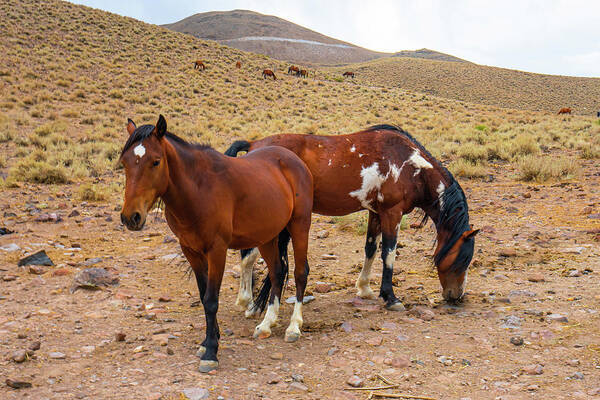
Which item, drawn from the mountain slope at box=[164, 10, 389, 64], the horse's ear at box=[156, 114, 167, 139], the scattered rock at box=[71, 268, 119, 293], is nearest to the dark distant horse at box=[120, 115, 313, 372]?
the horse's ear at box=[156, 114, 167, 139]

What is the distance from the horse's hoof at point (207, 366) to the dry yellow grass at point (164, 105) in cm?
1002

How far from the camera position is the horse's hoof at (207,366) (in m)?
3.46

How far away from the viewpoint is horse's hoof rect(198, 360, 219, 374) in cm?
346

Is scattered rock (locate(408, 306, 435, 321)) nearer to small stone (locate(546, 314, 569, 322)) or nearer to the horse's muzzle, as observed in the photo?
small stone (locate(546, 314, 569, 322))

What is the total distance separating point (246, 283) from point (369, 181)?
76.3 inches

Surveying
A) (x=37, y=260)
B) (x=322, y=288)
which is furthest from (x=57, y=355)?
(x=322, y=288)

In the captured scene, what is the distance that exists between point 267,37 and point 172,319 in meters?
140

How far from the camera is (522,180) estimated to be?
1176cm

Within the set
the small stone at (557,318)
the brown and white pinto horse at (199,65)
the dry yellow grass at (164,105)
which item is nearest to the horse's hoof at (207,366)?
the small stone at (557,318)

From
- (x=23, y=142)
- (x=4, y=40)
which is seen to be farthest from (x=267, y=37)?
(x=23, y=142)

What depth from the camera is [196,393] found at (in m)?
3.09

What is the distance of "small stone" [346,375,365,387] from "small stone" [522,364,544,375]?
1258 millimetres

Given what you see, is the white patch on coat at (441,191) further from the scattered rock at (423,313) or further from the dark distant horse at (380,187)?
the scattered rock at (423,313)

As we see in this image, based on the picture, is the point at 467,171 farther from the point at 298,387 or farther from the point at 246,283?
the point at 298,387
